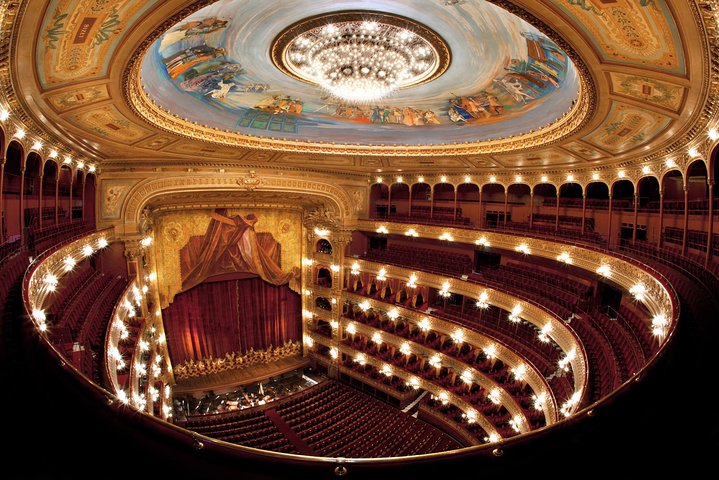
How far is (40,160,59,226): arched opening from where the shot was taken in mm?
10363

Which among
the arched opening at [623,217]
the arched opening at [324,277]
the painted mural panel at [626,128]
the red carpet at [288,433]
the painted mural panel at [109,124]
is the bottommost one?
the red carpet at [288,433]

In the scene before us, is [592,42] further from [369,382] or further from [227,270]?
[227,270]

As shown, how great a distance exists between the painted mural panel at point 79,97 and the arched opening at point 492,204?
14.5 meters

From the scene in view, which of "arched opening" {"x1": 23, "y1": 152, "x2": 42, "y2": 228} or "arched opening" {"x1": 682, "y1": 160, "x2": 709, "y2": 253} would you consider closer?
"arched opening" {"x1": 682, "y1": 160, "x2": 709, "y2": 253}

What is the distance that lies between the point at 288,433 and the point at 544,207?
13.2m

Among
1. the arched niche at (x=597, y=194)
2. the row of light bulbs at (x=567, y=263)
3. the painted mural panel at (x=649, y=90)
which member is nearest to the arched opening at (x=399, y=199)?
the row of light bulbs at (x=567, y=263)

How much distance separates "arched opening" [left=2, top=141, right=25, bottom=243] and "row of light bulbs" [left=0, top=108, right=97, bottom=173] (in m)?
0.53

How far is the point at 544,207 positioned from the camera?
51.0ft

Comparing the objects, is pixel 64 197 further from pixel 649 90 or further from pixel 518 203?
pixel 518 203

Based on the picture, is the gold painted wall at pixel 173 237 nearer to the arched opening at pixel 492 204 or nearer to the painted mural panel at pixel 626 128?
the arched opening at pixel 492 204

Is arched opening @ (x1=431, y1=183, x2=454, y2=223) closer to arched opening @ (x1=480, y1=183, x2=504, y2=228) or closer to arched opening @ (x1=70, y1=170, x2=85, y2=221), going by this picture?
arched opening @ (x1=480, y1=183, x2=504, y2=228)

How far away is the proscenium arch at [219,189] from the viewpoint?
1313 cm

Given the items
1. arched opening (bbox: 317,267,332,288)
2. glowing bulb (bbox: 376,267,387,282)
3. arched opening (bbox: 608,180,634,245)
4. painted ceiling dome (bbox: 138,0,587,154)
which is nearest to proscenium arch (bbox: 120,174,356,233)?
glowing bulb (bbox: 376,267,387,282)

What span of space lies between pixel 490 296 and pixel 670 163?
630 cm
